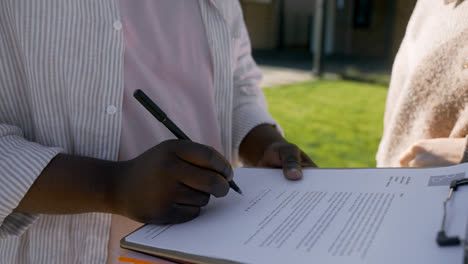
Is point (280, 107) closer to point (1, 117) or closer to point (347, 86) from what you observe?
point (347, 86)

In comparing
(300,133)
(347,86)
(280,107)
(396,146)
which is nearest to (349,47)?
(347,86)

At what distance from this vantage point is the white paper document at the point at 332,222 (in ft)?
1.80

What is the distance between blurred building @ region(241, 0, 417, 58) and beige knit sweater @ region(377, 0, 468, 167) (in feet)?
37.8

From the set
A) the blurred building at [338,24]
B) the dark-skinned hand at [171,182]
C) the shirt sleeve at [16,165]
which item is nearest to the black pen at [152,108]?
the dark-skinned hand at [171,182]

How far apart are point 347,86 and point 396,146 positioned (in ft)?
21.1

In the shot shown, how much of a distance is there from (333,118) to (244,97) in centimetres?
393

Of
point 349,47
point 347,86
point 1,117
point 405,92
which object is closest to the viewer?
point 1,117

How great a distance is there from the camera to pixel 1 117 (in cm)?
81

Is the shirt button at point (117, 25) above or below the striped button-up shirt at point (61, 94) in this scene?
above

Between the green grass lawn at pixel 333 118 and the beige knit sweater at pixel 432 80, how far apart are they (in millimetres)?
2294

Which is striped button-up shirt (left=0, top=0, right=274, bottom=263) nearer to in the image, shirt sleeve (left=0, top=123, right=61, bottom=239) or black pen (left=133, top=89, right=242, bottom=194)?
shirt sleeve (left=0, top=123, right=61, bottom=239)

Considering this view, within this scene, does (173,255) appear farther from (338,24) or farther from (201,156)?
(338,24)

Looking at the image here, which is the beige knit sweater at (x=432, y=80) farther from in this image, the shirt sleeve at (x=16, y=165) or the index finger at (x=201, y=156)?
the shirt sleeve at (x=16, y=165)

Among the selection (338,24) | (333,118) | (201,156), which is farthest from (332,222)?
(338,24)
